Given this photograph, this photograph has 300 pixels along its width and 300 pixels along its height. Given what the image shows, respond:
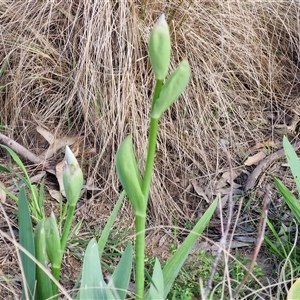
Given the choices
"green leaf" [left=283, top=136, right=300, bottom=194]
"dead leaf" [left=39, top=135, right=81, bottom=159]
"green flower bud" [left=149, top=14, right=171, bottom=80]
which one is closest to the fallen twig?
"green leaf" [left=283, top=136, right=300, bottom=194]

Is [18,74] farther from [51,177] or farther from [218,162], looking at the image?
[218,162]

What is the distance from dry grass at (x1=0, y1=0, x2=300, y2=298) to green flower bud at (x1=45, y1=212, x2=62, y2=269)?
0.72 metres

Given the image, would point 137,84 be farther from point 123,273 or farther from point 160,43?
point 160,43

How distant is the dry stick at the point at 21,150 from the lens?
1563 mm

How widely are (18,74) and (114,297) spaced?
3.50 feet

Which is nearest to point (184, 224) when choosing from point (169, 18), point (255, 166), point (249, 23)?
point (255, 166)

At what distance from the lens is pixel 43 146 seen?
1665mm

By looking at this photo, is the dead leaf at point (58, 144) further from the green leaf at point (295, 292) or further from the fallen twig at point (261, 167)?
the green leaf at point (295, 292)

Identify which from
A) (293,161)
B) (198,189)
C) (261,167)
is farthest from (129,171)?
(261,167)

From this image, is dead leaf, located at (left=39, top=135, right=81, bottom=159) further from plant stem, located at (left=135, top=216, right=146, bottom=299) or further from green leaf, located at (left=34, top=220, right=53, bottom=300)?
plant stem, located at (left=135, top=216, right=146, bottom=299)

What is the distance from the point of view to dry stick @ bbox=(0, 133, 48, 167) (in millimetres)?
1563

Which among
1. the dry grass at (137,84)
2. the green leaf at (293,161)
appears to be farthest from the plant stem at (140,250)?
the dry grass at (137,84)

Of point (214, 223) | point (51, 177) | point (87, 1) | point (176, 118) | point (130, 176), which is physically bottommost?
point (214, 223)

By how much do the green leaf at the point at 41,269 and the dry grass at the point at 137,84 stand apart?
2.26 ft
